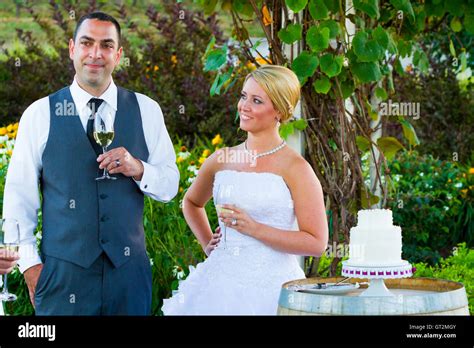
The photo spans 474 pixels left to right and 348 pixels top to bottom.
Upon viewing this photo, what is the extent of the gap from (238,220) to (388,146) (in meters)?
1.48

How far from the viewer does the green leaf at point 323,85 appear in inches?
148

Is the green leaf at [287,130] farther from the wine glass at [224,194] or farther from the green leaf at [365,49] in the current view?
the wine glass at [224,194]

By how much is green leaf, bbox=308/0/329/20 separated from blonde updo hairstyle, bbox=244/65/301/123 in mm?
727

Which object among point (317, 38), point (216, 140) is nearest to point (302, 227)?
point (317, 38)

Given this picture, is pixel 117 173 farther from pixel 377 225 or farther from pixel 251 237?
pixel 377 225

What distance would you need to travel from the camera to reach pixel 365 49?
3.67 m

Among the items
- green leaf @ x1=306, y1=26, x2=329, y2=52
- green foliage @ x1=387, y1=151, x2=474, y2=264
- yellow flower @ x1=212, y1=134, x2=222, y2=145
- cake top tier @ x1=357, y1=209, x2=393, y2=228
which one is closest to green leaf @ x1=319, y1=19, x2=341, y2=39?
green leaf @ x1=306, y1=26, x2=329, y2=52

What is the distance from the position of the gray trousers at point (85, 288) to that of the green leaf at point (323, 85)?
122cm

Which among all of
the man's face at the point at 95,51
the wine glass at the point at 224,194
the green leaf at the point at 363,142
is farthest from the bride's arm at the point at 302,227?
the green leaf at the point at 363,142

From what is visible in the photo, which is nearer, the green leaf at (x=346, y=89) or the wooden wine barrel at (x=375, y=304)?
the wooden wine barrel at (x=375, y=304)

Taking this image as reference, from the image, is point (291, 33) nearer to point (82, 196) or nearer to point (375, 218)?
point (82, 196)

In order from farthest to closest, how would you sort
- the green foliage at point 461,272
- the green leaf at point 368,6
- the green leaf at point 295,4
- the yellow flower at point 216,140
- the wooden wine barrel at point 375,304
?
the yellow flower at point 216,140, the green foliage at point 461,272, the green leaf at point 368,6, the green leaf at point 295,4, the wooden wine barrel at point 375,304

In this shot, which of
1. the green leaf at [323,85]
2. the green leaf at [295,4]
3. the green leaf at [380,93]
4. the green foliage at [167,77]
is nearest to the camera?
the green leaf at [295,4]

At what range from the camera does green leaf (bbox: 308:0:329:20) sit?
3629 millimetres
